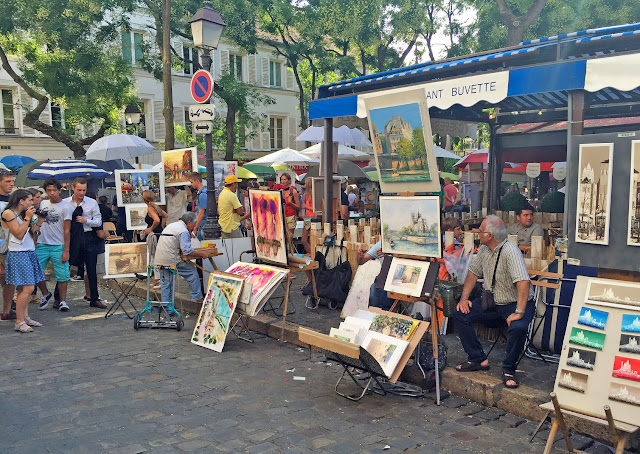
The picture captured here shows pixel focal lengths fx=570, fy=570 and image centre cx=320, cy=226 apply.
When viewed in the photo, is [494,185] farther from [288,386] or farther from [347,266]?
[288,386]

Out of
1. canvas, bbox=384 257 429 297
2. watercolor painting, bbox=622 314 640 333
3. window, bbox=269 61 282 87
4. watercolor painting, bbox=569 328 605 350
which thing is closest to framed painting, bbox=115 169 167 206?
canvas, bbox=384 257 429 297

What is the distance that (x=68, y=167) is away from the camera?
13.1m

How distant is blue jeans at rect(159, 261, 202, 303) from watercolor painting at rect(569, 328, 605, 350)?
5173 mm

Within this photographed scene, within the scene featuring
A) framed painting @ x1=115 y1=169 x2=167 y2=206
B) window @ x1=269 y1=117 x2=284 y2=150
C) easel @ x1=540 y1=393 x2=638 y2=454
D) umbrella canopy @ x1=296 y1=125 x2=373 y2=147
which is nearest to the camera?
easel @ x1=540 y1=393 x2=638 y2=454

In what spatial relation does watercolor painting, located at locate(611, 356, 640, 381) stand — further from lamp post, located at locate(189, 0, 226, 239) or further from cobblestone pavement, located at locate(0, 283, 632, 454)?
lamp post, located at locate(189, 0, 226, 239)

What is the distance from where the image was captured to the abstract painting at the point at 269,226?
22.2ft

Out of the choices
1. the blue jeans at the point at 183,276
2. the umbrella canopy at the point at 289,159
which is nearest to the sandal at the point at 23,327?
the blue jeans at the point at 183,276

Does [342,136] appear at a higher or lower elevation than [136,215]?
higher

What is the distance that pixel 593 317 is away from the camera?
3598 mm

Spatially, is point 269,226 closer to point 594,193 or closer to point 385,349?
point 385,349

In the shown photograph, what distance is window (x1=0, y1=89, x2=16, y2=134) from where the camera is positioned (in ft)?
84.1

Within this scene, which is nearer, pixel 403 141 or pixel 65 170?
pixel 403 141

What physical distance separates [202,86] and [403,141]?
4677mm

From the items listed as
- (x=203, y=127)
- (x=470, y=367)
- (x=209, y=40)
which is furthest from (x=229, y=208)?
(x=470, y=367)
